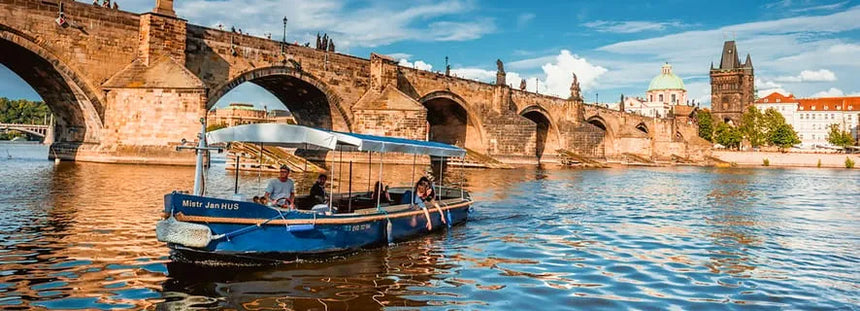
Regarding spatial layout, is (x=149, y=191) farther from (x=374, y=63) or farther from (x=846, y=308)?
(x=374, y=63)

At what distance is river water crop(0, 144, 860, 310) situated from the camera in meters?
7.16

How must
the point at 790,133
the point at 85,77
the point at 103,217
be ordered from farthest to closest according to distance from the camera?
the point at 790,133
the point at 85,77
the point at 103,217

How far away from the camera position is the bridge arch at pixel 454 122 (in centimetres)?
5025

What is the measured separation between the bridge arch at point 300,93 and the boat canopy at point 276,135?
21.3 m

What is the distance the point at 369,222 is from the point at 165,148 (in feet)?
62.2

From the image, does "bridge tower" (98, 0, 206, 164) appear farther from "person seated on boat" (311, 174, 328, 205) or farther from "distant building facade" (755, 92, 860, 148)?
"distant building facade" (755, 92, 860, 148)

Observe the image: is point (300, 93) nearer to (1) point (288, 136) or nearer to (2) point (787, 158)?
(1) point (288, 136)

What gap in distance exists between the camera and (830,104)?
421 feet

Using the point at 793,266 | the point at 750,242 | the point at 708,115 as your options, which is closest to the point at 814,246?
the point at 750,242

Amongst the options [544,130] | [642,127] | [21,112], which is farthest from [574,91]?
[21,112]

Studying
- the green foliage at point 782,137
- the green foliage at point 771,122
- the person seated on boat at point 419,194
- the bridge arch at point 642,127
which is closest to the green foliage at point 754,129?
the green foliage at point 771,122

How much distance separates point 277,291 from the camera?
743cm

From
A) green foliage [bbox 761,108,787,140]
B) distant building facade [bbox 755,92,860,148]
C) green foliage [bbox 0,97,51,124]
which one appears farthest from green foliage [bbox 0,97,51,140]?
distant building facade [bbox 755,92,860,148]

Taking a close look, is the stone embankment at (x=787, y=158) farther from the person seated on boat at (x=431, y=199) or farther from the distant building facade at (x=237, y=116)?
the person seated on boat at (x=431, y=199)
